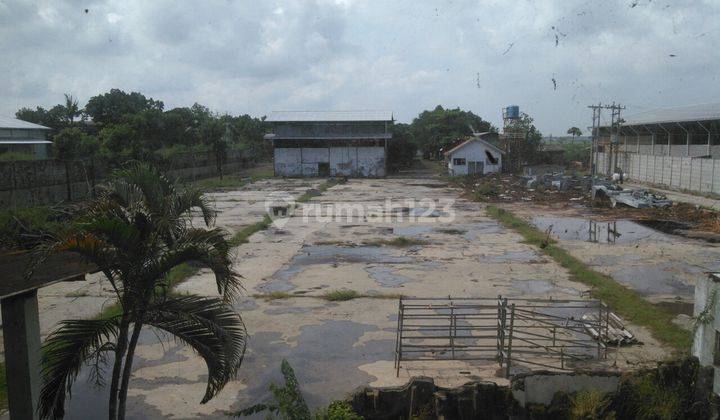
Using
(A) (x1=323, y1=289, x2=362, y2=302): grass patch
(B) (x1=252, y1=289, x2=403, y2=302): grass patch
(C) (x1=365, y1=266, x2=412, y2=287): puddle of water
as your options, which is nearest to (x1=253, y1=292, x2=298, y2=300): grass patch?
(B) (x1=252, y1=289, x2=403, y2=302): grass patch

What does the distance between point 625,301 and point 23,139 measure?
33.2m

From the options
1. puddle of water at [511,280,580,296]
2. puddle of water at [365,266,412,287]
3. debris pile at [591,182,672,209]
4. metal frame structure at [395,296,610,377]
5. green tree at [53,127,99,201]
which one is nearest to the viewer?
metal frame structure at [395,296,610,377]

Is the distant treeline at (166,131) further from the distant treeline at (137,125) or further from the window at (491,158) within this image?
the window at (491,158)

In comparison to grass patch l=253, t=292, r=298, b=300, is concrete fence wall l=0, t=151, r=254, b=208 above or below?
above

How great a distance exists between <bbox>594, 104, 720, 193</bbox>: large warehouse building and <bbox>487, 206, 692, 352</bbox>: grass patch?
19.5m

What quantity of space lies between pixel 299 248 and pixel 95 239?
1381 centimetres

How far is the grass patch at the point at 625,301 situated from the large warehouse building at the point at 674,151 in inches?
769

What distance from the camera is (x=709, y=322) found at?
6.79 metres

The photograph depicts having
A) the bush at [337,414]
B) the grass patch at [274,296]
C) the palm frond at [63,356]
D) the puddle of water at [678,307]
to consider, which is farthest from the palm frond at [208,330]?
the puddle of water at [678,307]

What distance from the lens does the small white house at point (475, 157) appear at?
154ft

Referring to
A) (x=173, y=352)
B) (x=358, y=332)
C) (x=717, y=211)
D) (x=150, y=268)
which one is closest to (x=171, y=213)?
(x=150, y=268)

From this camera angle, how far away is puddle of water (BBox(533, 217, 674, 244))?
19.5 meters

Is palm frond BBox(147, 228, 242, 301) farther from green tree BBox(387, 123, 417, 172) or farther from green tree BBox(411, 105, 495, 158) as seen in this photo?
green tree BBox(411, 105, 495, 158)

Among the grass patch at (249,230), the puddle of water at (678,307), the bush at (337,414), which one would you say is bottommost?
the puddle of water at (678,307)
